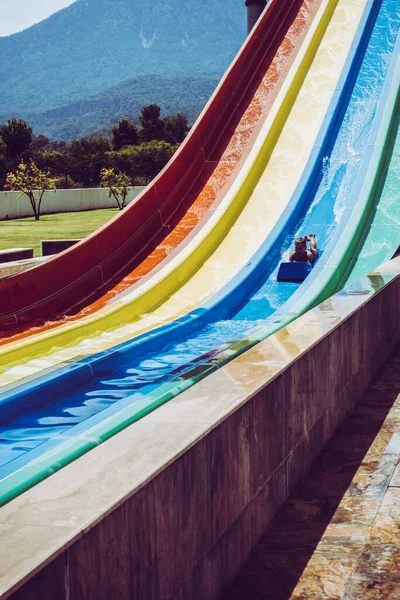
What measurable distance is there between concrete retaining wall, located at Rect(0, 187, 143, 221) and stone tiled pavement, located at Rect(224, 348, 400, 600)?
32913 mm

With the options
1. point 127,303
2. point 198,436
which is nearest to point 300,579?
point 198,436

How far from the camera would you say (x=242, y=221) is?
1177 cm

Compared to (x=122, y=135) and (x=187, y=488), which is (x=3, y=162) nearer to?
(x=122, y=135)

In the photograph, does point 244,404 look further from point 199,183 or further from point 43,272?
point 199,183

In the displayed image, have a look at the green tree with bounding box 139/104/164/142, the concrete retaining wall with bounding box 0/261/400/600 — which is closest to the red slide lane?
Answer: the concrete retaining wall with bounding box 0/261/400/600

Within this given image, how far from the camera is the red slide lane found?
9.50 m

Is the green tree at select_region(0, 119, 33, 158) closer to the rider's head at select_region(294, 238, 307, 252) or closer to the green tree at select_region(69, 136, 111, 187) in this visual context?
the green tree at select_region(69, 136, 111, 187)

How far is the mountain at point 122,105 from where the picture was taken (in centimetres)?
15988

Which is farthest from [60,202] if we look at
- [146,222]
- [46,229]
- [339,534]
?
[339,534]

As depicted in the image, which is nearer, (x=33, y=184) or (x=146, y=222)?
(x=146, y=222)

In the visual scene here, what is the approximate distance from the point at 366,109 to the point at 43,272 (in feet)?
21.8

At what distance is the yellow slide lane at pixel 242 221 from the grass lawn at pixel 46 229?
7.07m

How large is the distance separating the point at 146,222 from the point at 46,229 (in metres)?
17.1

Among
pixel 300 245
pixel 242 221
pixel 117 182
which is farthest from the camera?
pixel 117 182
